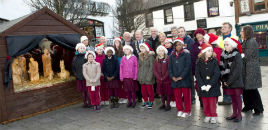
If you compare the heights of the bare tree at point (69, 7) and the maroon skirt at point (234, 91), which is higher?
the bare tree at point (69, 7)

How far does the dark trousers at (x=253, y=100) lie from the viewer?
4.93 m

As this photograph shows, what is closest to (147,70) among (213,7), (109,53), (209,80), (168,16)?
(109,53)

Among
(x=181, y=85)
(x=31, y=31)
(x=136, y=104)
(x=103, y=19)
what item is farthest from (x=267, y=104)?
(x=103, y=19)

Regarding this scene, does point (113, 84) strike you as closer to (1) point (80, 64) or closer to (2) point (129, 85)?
(2) point (129, 85)

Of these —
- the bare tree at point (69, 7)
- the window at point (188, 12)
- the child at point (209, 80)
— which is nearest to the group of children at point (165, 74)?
the child at point (209, 80)

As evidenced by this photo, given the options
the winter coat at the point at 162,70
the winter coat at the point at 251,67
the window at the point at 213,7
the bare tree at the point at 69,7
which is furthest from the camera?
the window at the point at 213,7

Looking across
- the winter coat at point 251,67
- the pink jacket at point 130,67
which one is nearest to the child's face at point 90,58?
the pink jacket at point 130,67

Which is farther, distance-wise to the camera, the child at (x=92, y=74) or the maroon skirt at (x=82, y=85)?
the maroon skirt at (x=82, y=85)

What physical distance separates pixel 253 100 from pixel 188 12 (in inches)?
762

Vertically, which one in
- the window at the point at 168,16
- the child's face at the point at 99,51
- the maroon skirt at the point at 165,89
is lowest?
the maroon skirt at the point at 165,89

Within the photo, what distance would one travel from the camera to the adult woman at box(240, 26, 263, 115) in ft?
15.8

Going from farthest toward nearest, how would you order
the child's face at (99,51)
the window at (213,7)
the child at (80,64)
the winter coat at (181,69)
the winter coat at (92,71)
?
the window at (213,7) → the child's face at (99,51) → the child at (80,64) → the winter coat at (92,71) → the winter coat at (181,69)

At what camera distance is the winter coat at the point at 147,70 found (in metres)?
6.12

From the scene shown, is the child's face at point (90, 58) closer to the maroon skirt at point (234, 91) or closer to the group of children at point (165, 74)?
the group of children at point (165, 74)
